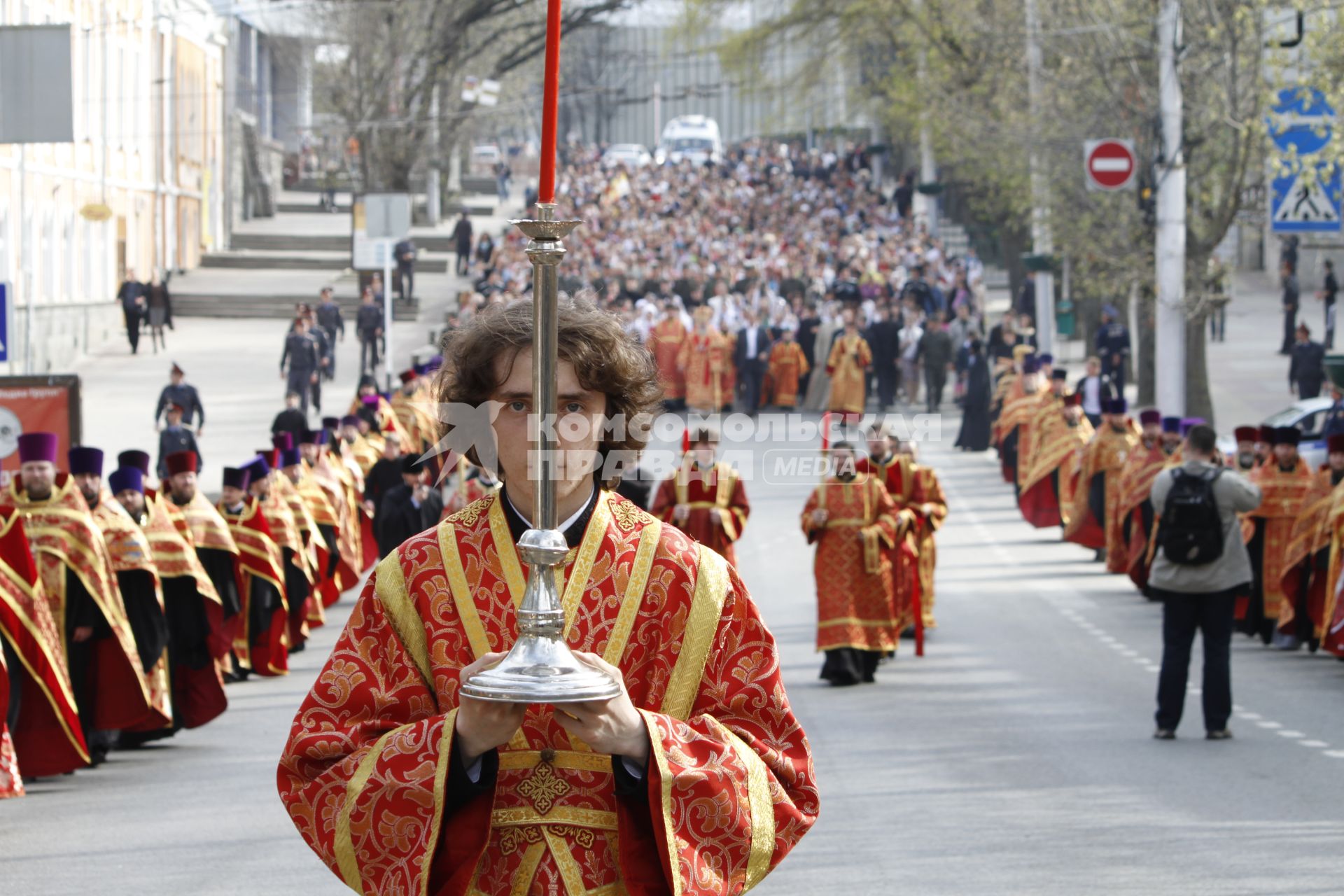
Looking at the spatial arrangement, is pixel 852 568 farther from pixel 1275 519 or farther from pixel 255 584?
pixel 255 584

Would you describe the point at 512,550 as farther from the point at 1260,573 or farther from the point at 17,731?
the point at 1260,573

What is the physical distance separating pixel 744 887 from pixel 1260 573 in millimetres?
13551

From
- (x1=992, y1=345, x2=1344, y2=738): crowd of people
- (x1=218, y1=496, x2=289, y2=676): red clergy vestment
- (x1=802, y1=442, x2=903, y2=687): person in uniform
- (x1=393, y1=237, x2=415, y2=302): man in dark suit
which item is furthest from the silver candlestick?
(x1=393, y1=237, x2=415, y2=302): man in dark suit

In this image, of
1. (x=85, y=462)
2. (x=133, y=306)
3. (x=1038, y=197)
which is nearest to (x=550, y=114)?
(x=85, y=462)

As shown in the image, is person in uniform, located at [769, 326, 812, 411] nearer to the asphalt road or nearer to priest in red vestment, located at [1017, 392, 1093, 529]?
priest in red vestment, located at [1017, 392, 1093, 529]

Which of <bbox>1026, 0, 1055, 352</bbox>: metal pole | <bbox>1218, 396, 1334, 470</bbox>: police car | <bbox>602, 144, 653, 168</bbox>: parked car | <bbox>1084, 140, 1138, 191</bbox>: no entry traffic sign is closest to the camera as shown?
<bbox>1218, 396, 1334, 470</bbox>: police car

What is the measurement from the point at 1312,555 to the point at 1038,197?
17517 mm

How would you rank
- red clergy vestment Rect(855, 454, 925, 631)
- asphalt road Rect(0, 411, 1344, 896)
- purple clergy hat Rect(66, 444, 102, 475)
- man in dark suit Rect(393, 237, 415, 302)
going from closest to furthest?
asphalt road Rect(0, 411, 1344, 896) → purple clergy hat Rect(66, 444, 102, 475) → red clergy vestment Rect(855, 454, 925, 631) → man in dark suit Rect(393, 237, 415, 302)

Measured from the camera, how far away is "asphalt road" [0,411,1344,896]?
27.1ft

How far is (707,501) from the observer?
581 inches

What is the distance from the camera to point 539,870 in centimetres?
339

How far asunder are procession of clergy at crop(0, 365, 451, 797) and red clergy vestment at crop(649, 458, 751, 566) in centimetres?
166

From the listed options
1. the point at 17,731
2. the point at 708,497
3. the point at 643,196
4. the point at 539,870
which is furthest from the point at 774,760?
the point at 643,196

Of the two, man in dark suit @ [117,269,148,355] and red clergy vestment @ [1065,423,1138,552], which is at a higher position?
man in dark suit @ [117,269,148,355]
